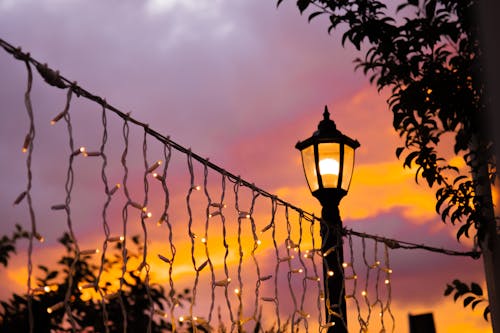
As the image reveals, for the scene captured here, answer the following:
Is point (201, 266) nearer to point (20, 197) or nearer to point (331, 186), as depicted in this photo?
point (20, 197)

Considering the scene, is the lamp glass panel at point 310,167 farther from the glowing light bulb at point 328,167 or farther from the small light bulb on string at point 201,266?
the small light bulb on string at point 201,266

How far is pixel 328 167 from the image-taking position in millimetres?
4414

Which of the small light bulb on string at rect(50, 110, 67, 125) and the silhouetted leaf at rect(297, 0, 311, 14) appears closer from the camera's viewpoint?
A: the small light bulb on string at rect(50, 110, 67, 125)

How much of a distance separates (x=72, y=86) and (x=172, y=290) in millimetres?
861

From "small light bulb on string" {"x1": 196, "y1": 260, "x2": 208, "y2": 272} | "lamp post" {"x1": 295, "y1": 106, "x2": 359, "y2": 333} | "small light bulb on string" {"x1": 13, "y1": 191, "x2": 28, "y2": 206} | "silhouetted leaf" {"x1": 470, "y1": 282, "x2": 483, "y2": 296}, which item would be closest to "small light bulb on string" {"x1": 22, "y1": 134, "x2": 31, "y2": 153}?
"small light bulb on string" {"x1": 13, "y1": 191, "x2": 28, "y2": 206}

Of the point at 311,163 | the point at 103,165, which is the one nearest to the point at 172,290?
the point at 103,165

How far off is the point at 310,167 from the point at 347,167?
0.26 metres

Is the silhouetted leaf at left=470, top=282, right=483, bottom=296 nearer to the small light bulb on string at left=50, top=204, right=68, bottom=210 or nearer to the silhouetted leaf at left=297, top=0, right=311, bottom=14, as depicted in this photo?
the silhouetted leaf at left=297, top=0, right=311, bottom=14

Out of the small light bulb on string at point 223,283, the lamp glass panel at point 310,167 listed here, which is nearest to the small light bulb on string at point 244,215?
the small light bulb on string at point 223,283

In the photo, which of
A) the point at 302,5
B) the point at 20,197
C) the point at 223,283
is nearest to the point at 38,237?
the point at 20,197

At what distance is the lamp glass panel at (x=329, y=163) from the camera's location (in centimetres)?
438

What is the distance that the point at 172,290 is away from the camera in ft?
8.08

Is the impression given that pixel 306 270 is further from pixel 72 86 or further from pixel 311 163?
pixel 72 86

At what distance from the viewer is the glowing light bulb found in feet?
14.4
